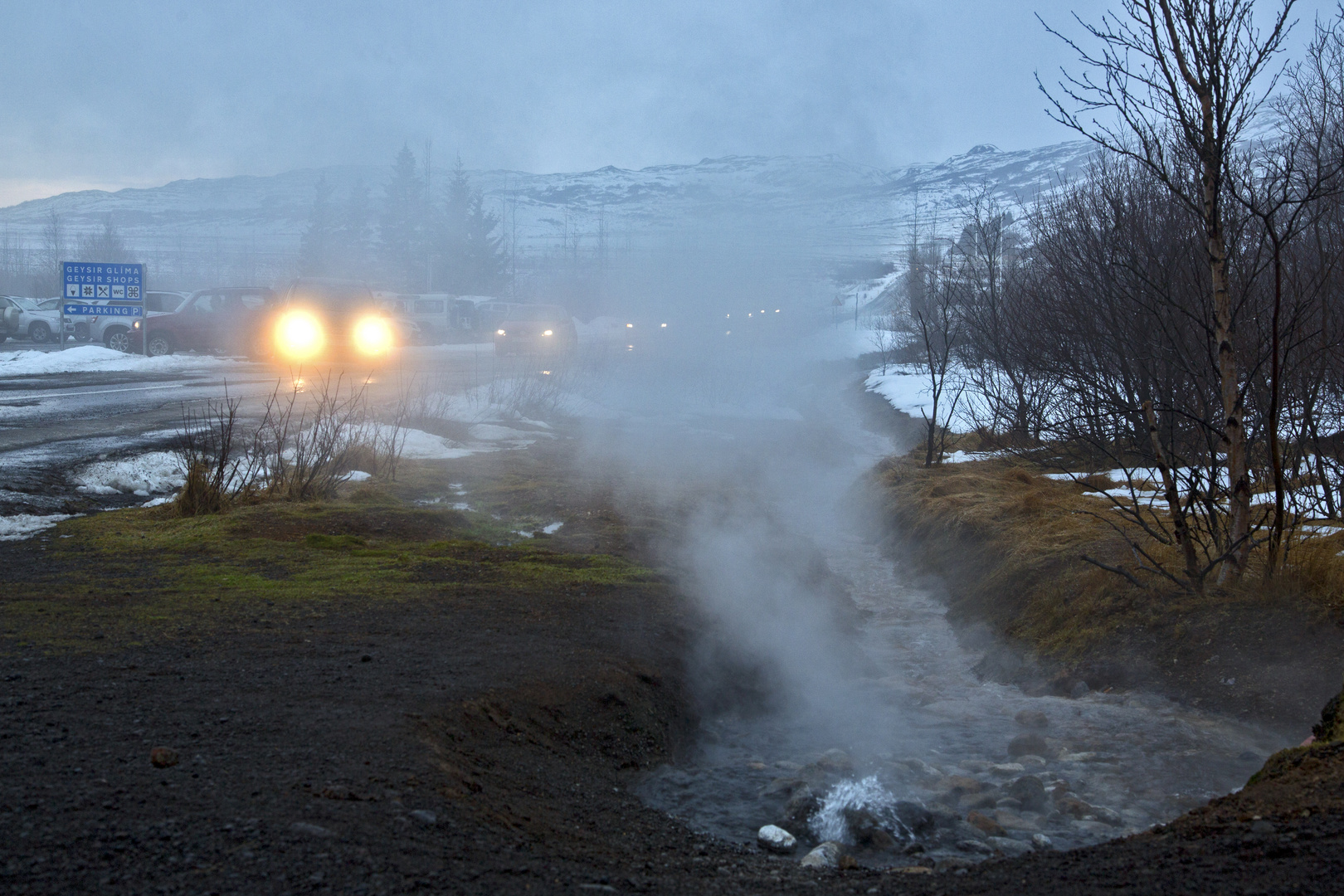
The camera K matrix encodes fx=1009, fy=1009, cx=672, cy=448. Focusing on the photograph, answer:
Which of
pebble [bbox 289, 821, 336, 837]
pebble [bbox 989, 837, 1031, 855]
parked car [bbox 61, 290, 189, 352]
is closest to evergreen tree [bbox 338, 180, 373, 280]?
parked car [bbox 61, 290, 189, 352]

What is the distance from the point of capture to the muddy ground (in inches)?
104

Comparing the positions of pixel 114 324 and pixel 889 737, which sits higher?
pixel 114 324

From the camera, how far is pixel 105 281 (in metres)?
Answer: 22.4

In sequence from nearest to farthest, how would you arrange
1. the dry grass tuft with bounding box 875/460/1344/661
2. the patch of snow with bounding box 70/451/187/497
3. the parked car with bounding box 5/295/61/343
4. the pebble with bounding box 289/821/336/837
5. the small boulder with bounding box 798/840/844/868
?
1. the pebble with bounding box 289/821/336/837
2. the small boulder with bounding box 798/840/844/868
3. the dry grass tuft with bounding box 875/460/1344/661
4. the patch of snow with bounding box 70/451/187/497
5. the parked car with bounding box 5/295/61/343

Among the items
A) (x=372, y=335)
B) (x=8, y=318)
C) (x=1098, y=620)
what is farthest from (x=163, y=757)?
(x=8, y=318)

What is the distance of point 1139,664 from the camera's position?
6160mm

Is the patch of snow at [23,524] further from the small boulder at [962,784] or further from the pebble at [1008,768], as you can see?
the pebble at [1008,768]

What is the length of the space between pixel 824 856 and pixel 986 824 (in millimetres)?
958

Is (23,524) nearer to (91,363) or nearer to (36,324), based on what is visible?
(91,363)

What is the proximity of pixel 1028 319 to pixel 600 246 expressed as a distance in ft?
215

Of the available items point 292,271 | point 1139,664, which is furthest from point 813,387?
point 292,271

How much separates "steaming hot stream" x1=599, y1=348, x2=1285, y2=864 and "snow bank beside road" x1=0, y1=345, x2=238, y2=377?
14982 millimetres

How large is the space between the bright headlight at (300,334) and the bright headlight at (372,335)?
0.81 metres

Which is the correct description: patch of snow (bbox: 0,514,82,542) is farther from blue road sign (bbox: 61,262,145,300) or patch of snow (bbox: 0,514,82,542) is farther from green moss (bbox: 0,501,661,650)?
blue road sign (bbox: 61,262,145,300)
